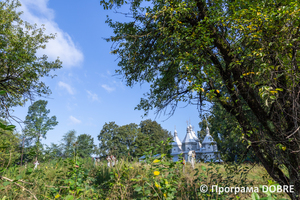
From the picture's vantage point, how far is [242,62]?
4.65 m

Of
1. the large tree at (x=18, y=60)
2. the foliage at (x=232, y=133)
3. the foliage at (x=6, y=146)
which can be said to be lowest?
the foliage at (x=6, y=146)

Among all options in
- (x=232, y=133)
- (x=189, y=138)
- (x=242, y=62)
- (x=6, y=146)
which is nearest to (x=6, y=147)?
(x=6, y=146)

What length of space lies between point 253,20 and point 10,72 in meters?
11.2

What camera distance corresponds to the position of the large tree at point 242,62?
3.64 meters

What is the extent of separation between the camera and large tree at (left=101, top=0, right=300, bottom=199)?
364cm

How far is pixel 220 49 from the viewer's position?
511cm

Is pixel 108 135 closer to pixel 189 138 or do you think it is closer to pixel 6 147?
pixel 189 138

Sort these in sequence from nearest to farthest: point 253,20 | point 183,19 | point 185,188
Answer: point 253,20
point 185,188
point 183,19

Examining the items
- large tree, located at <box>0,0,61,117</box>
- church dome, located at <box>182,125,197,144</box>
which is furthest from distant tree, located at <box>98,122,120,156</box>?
large tree, located at <box>0,0,61,117</box>

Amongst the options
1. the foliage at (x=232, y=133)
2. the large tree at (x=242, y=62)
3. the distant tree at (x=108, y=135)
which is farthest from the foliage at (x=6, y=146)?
the distant tree at (x=108, y=135)

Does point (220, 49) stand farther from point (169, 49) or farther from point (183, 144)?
point (183, 144)

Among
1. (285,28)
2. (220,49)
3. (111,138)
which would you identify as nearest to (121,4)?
(220,49)

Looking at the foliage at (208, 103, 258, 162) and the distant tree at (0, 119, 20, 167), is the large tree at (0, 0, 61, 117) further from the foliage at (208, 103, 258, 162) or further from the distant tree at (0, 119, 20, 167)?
the foliage at (208, 103, 258, 162)

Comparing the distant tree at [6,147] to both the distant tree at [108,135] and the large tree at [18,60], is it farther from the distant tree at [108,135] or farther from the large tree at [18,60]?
the distant tree at [108,135]
